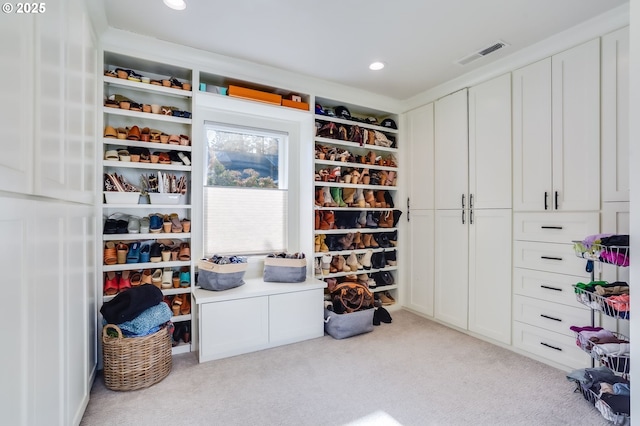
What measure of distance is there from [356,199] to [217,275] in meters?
1.79

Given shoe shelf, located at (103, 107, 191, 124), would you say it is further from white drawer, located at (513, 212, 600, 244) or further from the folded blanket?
white drawer, located at (513, 212, 600, 244)

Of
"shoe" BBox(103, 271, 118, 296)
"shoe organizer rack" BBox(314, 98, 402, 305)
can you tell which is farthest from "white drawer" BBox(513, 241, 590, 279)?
"shoe" BBox(103, 271, 118, 296)

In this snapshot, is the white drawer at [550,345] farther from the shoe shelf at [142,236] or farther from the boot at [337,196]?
the shoe shelf at [142,236]

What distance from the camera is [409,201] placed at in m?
3.74

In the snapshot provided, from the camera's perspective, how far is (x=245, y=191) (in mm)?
3262

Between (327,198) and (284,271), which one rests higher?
(327,198)

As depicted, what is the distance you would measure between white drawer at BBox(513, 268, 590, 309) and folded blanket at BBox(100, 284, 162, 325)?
294 centimetres

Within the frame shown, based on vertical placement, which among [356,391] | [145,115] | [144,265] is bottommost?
[356,391]

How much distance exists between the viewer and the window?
10.2 feet

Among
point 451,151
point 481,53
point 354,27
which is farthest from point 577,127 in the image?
point 354,27

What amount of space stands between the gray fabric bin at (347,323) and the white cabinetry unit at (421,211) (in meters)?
0.86

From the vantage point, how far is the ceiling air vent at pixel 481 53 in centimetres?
248
